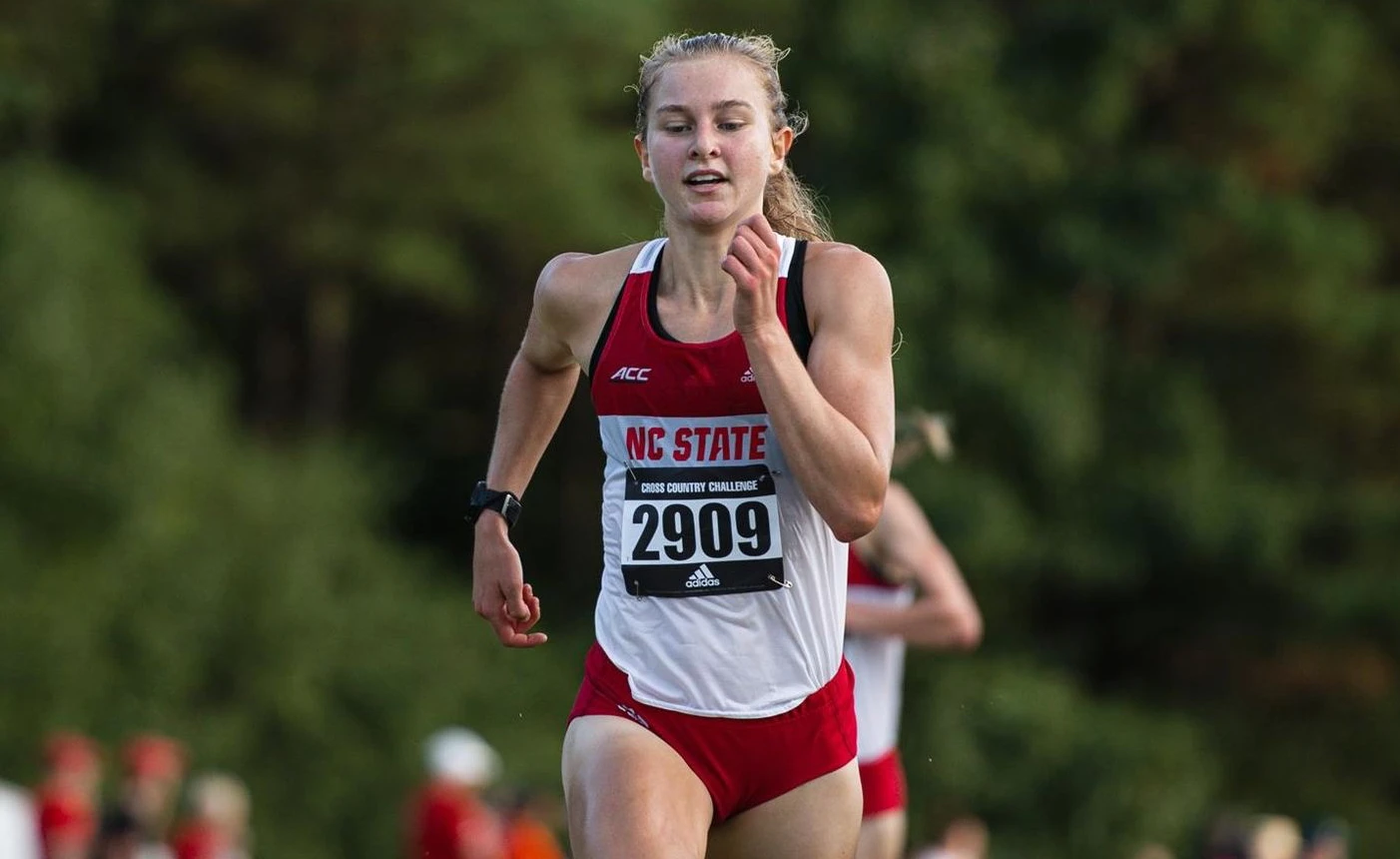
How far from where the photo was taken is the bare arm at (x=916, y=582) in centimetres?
771

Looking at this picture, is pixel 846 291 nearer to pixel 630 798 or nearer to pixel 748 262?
pixel 748 262

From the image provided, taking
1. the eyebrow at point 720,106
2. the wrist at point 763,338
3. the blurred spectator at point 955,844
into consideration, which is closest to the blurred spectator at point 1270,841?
the blurred spectator at point 955,844

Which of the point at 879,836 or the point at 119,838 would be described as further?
the point at 119,838

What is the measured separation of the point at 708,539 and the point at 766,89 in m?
0.89

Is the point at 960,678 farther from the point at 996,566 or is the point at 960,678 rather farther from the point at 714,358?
the point at 714,358

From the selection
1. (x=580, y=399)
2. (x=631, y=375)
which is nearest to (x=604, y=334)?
(x=631, y=375)

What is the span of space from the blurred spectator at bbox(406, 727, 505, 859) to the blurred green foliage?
848 centimetres

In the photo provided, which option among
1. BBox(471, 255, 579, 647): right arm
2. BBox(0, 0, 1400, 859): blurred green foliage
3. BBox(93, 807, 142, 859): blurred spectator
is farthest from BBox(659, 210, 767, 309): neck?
BBox(0, 0, 1400, 859): blurred green foliage

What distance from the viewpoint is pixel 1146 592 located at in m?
28.6

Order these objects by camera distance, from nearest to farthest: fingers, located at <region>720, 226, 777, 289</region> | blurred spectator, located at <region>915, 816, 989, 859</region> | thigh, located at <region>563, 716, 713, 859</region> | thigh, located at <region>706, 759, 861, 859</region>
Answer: fingers, located at <region>720, 226, 777, 289</region>, thigh, located at <region>563, 716, 713, 859</region>, thigh, located at <region>706, 759, 861, 859</region>, blurred spectator, located at <region>915, 816, 989, 859</region>

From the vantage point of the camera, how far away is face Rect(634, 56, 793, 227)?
4918 millimetres

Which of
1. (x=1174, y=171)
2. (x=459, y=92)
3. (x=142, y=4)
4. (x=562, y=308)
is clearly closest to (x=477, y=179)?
(x=459, y=92)

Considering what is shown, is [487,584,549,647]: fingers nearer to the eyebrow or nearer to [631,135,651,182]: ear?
[631,135,651,182]: ear

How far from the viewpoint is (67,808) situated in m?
11.2
